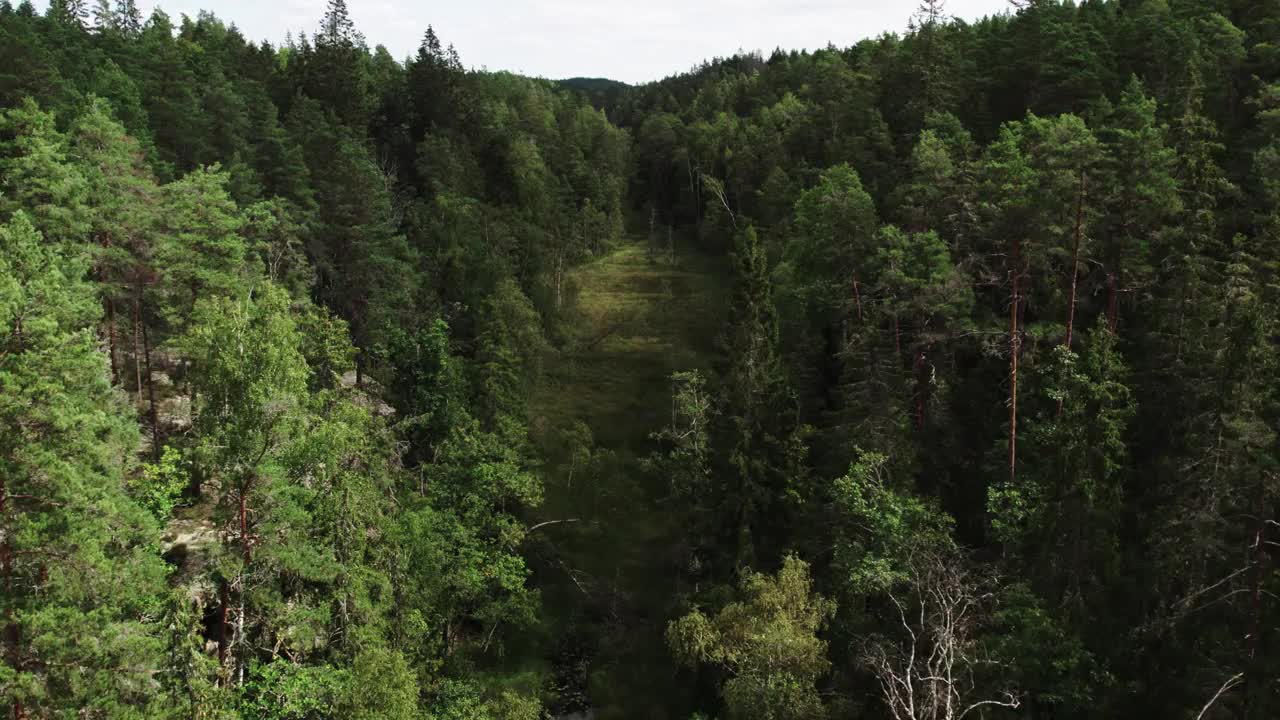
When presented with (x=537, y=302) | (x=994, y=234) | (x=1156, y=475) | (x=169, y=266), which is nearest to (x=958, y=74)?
(x=994, y=234)

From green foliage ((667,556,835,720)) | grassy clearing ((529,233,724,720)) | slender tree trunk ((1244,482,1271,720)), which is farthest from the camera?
grassy clearing ((529,233,724,720))

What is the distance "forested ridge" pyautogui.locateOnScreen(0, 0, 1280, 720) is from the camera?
24.4 m

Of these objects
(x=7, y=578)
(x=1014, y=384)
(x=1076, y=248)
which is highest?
(x=1076, y=248)

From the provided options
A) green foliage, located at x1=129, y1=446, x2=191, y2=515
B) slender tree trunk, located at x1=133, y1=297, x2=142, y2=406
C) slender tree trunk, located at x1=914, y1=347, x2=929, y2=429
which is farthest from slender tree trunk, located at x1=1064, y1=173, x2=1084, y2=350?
slender tree trunk, located at x1=133, y1=297, x2=142, y2=406

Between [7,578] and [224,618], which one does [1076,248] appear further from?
[7,578]

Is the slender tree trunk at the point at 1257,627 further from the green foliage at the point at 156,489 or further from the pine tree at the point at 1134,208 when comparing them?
the green foliage at the point at 156,489

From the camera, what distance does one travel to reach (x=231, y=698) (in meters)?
25.1

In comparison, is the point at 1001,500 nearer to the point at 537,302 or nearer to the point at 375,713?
the point at 375,713

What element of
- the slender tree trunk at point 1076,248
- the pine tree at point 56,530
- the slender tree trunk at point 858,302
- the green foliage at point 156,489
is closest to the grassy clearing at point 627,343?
the slender tree trunk at point 858,302

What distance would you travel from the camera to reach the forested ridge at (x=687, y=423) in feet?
80.1

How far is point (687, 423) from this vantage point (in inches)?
2416

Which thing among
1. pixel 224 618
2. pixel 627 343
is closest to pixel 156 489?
pixel 224 618

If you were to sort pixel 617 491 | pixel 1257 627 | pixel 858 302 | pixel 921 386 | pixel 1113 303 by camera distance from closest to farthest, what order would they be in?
pixel 1257 627 → pixel 1113 303 → pixel 921 386 → pixel 858 302 → pixel 617 491

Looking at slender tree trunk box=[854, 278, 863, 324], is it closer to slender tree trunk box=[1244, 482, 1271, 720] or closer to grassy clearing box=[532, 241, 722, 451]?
grassy clearing box=[532, 241, 722, 451]
